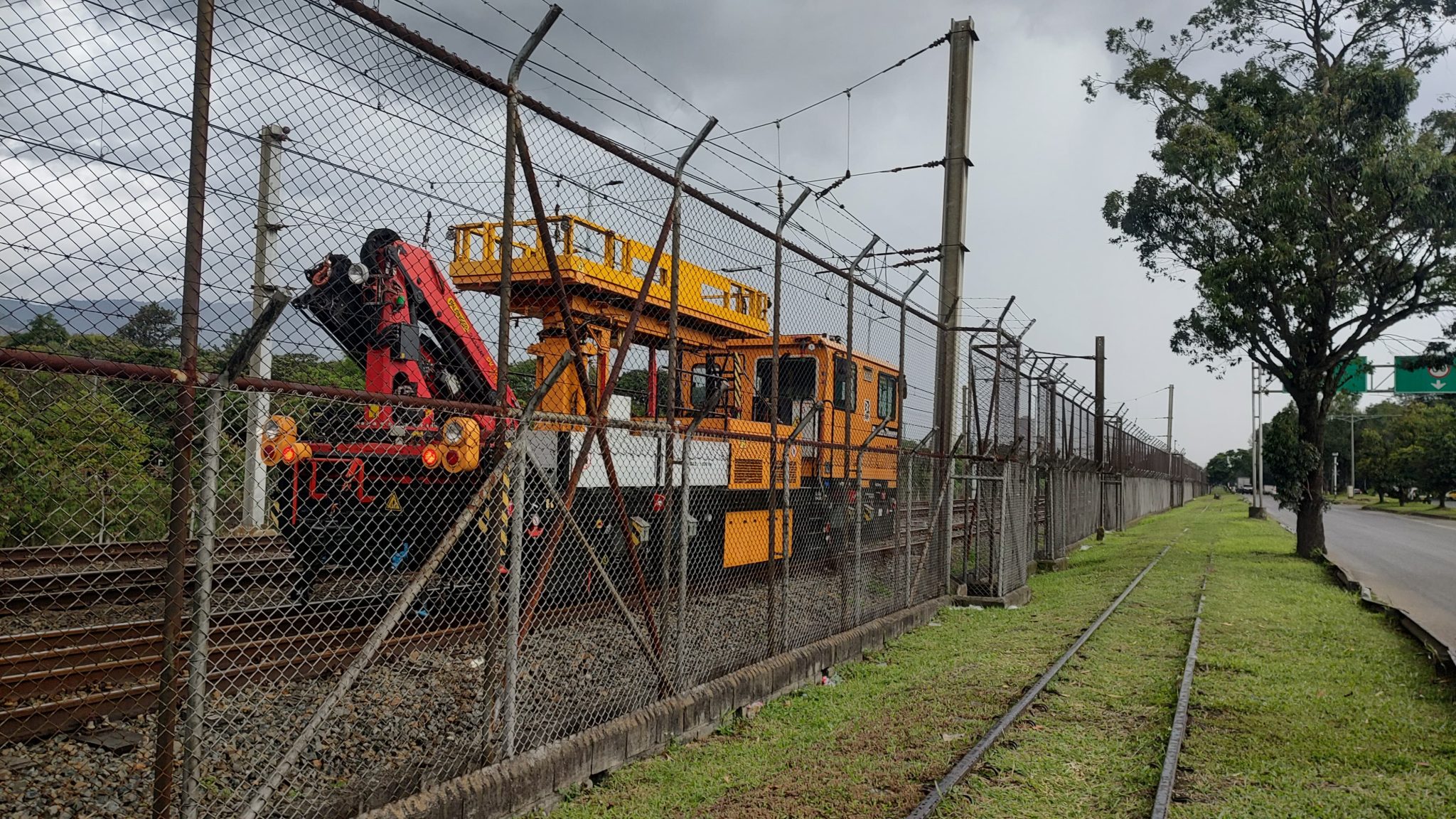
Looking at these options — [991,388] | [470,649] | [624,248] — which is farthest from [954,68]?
[470,649]

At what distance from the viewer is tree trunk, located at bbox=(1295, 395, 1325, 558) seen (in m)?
17.1

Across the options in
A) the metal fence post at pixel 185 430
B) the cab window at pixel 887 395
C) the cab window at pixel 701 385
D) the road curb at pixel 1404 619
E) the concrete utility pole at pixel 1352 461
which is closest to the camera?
the metal fence post at pixel 185 430

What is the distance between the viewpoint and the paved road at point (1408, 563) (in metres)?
11.7

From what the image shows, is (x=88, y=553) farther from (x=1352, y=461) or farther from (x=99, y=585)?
(x=1352, y=461)

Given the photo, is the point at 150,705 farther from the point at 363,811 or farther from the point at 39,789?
the point at 363,811

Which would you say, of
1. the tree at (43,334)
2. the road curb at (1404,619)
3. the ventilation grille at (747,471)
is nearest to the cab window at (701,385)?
the ventilation grille at (747,471)

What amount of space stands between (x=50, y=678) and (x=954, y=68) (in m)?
11.4

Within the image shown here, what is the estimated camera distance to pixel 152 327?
10.5 ft

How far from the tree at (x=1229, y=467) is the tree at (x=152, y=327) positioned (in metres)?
163

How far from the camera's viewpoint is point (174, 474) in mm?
2975

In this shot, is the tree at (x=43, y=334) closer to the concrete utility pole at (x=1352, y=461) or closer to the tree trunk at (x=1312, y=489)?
the tree trunk at (x=1312, y=489)

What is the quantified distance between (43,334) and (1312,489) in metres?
19.4

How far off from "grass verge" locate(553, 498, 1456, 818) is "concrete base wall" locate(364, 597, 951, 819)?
0.12 meters

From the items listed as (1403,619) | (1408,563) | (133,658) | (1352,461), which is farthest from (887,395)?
(1352,461)
